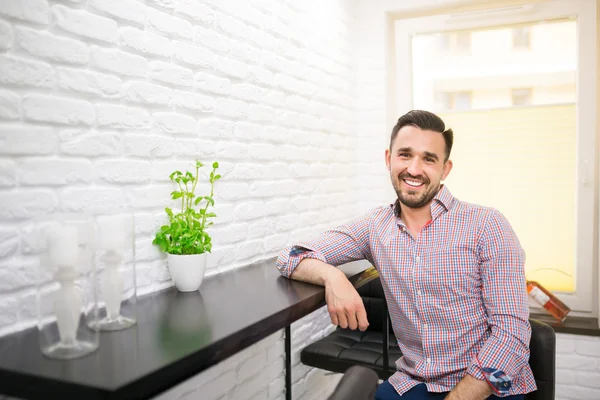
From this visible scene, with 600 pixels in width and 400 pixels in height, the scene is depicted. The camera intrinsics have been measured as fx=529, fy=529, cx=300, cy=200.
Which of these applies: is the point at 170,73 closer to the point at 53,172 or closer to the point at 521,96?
the point at 53,172

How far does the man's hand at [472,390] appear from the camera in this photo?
1.60 m

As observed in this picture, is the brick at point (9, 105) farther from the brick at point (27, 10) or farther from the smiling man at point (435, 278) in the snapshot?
the smiling man at point (435, 278)

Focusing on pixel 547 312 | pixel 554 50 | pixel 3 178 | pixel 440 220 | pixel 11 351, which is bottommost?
pixel 547 312

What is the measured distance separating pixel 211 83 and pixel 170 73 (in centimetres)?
22

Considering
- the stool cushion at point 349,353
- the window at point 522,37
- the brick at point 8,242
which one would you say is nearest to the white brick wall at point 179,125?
the brick at point 8,242

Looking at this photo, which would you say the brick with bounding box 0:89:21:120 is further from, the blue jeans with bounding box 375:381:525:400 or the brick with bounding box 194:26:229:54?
the blue jeans with bounding box 375:381:525:400

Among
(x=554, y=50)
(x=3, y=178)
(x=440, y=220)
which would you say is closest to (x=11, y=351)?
(x=3, y=178)

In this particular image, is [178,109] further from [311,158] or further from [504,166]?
[504,166]

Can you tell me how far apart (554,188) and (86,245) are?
2.66 meters

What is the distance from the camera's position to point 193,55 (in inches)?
72.0

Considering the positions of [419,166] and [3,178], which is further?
[419,166]

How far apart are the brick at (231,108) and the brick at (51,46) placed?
0.60m

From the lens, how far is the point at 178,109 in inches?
69.7

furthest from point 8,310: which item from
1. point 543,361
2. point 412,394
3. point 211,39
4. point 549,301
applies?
point 549,301
